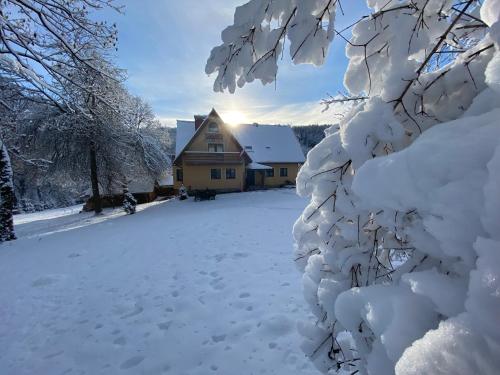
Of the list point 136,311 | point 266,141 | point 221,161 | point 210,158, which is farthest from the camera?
point 266,141

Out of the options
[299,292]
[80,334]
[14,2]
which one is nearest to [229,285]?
[299,292]

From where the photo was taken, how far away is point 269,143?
101 feet

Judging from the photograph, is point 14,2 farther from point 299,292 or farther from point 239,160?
point 239,160

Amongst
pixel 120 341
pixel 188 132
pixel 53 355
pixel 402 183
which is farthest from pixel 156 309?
pixel 188 132

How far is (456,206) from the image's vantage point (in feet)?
2.95

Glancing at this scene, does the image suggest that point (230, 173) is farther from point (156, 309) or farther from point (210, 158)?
point (156, 309)

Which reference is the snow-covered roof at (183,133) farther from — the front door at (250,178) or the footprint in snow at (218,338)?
the footprint in snow at (218,338)

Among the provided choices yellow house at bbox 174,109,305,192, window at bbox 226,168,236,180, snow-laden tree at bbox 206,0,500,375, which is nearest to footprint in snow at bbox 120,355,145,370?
snow-laden tree at bbox 206,0,500,375

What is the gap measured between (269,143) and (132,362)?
28599 millimetres

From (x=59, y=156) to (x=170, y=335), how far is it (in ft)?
53.0

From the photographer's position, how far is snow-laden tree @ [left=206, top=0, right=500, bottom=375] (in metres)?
0.81

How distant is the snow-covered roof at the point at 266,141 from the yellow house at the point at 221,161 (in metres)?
0.09

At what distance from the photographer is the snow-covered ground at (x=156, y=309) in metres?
Answer: 3.21

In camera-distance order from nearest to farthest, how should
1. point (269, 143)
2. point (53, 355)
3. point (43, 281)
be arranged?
point (53, 355)
point (43, 281)
point (269, 143)
